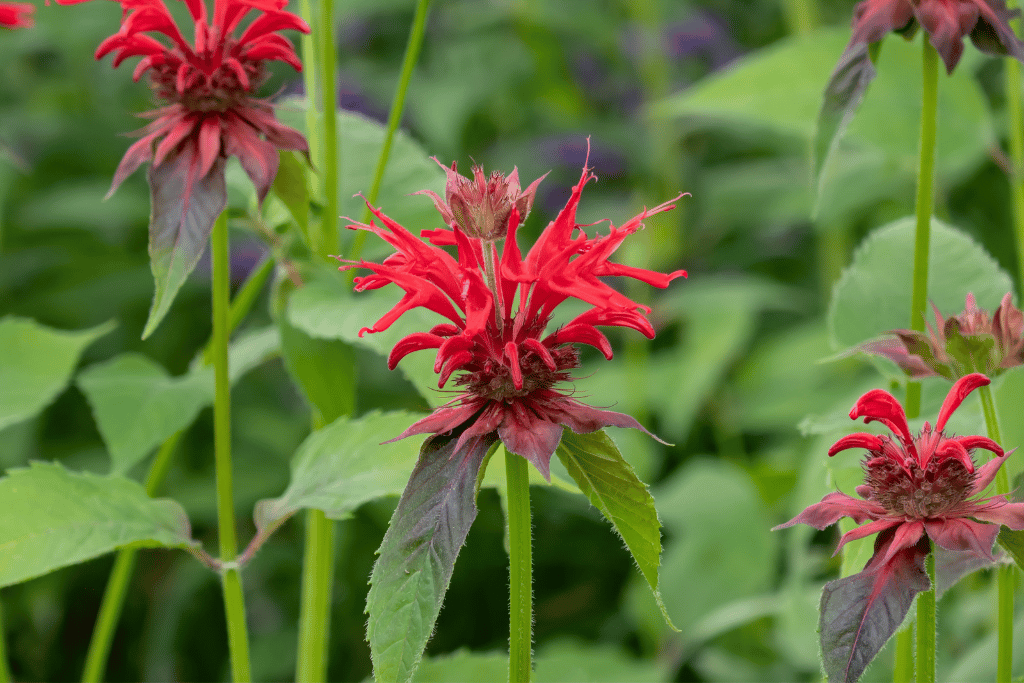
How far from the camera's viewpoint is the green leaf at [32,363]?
86cm

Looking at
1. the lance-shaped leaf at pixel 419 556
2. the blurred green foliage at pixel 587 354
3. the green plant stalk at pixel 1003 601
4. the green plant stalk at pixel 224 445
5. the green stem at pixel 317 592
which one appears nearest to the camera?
the lance-shaped leaf at pixel 419 556

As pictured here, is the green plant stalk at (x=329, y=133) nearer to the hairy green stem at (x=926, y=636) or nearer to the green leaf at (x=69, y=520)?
the green leaf at (x=69, y=520)

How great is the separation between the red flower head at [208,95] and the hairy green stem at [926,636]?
1.59 ft

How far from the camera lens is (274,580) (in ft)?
5.24

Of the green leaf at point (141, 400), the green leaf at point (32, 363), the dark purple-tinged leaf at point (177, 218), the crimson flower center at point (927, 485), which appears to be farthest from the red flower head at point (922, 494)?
the green leaf at point (32, 363)

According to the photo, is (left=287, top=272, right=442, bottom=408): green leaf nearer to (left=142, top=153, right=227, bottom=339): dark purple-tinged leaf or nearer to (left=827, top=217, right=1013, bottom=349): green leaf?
(left=142, top=153, right=227, bottom=339): dark purple-tinged leaf

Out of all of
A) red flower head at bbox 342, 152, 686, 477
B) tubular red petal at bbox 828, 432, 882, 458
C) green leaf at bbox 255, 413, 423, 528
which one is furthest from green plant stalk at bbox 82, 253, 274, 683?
tubular red petal at bbox 828, 432, 882, 458

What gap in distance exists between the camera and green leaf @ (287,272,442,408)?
0.72 m

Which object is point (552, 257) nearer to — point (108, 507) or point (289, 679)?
point (108, 507)

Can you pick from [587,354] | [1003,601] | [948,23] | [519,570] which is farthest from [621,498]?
[587,354]

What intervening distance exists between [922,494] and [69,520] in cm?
54

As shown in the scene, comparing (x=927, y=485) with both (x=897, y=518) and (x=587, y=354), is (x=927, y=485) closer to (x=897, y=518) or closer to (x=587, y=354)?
(x=897, y=518)

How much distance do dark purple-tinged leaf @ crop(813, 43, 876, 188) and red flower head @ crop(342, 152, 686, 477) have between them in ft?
0.77

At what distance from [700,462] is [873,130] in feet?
2.31
